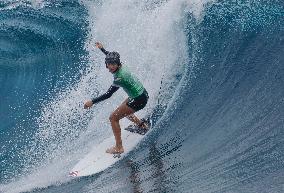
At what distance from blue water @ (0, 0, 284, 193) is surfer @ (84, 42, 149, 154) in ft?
2.44

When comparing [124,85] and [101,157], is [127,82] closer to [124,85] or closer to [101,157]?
[124,85]

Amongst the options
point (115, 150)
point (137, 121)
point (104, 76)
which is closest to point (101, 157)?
point (115, 150)

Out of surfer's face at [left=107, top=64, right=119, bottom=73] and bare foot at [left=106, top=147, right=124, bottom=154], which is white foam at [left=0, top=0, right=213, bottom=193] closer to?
bare foot at [left=106, top=147, right=124, bottom=154]

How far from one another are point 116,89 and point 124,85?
0.51 ft

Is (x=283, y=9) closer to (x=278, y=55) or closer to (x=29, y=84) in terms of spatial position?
(x=278, y=55)

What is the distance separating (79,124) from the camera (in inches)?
393

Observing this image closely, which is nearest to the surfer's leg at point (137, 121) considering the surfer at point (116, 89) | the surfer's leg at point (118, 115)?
the surfer at point (116, 89)

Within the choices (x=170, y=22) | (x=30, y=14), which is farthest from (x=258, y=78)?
(x=30, y=14)

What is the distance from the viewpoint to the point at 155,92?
33.9ft

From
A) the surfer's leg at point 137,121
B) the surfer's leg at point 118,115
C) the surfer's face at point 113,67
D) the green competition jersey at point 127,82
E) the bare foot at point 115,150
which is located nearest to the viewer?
the surfer's face at point 113,67

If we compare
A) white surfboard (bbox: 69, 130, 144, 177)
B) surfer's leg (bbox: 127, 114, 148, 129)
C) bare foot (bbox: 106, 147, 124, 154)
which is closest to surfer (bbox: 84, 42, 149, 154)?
bare foot (bbox: 106, 147, 124, 154)

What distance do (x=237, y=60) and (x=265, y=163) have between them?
322 cm

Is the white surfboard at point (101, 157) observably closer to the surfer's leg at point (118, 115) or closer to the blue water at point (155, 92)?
the blue water at point (155, 92)

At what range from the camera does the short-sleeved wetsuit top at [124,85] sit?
8.03m
